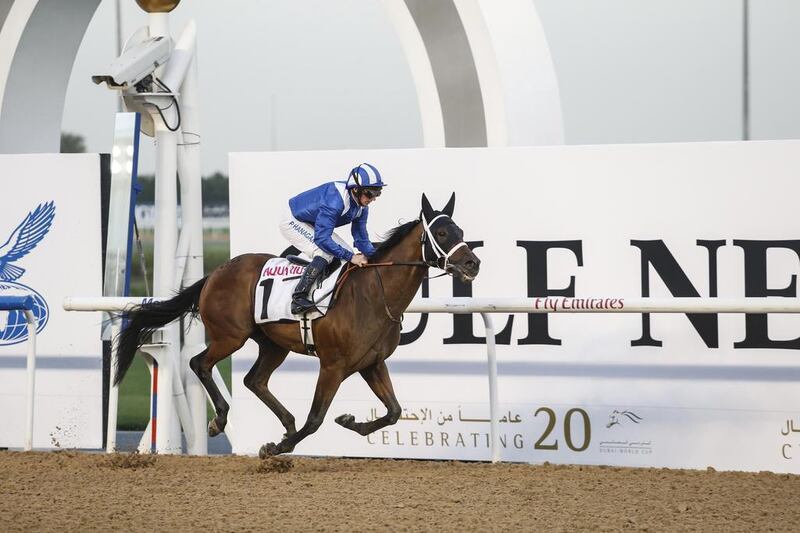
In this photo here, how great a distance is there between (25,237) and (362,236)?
251 cm

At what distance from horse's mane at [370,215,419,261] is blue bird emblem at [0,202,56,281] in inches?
97.2

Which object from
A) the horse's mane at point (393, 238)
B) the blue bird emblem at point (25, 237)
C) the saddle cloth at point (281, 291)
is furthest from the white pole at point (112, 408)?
the horse's mane at point (393, 238)

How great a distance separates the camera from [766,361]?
5.96 meters

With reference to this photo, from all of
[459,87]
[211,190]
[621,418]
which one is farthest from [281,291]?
[211,190]

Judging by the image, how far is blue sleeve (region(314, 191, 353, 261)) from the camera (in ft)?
18.6

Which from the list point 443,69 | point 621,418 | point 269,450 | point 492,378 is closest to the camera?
point 269,450

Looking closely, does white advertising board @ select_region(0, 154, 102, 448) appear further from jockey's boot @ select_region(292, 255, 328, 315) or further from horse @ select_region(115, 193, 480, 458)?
jockey's boot @ select_region(292, 255, 328, 315)

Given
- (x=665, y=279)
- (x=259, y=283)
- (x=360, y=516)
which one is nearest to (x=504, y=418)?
(x=665, y=279)

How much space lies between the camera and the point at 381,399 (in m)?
5.82

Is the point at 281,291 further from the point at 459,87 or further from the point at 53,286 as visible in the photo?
the point at 459,87

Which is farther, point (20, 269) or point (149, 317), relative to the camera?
point (20, 269)

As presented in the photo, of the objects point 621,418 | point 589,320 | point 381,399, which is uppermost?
point 589,320

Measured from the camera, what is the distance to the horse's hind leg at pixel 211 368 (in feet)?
20.2

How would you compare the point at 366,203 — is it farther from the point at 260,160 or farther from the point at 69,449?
the point at 69,449
